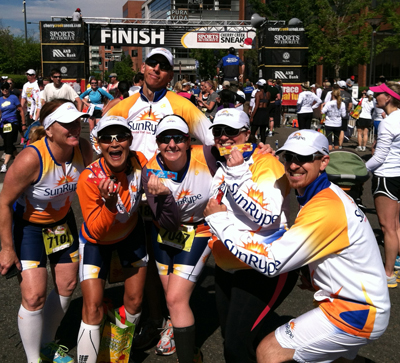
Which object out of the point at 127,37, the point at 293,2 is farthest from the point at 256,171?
the point at 293,2

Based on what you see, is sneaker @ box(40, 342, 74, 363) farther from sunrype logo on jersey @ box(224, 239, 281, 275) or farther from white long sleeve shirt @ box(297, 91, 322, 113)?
white long sleeve shirt @ box(297, 91, 322, 113)

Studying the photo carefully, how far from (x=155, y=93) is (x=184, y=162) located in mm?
969

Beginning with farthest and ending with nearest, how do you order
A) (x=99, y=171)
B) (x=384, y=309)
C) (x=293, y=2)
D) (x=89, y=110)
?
(x=293, y=2) → (x=89, y=110) → (x=99, y=171) → (x=384, y=309)

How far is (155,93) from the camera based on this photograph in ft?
13.9

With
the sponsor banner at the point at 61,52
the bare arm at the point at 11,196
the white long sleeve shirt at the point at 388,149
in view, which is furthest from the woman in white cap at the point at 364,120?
the sponsor banner at the point at 61,52

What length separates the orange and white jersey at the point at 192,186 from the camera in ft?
11.7

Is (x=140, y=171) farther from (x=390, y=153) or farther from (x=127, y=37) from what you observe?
(x=127, y=37)

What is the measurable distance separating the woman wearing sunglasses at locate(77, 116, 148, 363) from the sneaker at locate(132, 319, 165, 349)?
0.54 meters

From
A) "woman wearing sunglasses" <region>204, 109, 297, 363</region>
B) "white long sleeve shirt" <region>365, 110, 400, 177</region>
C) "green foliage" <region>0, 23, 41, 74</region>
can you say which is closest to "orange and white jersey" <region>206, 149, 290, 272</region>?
"woman wearing sunglasses" <region>204, 109, 297, 363</region>

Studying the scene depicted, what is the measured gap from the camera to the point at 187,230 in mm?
3684

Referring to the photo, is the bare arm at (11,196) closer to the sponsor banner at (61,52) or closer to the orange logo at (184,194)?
the orange logo at (184,194)

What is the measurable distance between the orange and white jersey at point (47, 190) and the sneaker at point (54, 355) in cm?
101

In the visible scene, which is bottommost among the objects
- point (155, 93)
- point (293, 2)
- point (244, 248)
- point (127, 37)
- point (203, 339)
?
point (203, 339)

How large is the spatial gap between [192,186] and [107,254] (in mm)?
852
